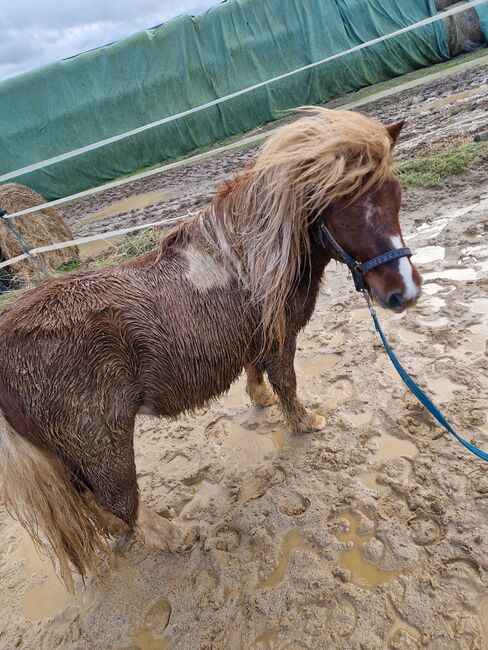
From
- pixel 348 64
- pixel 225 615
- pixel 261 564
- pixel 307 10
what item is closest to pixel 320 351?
pixel 261 564

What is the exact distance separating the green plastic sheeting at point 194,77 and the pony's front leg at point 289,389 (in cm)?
1188

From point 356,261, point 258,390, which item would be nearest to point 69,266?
point 258,390

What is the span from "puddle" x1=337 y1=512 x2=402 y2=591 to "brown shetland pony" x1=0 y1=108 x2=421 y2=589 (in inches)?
32.7

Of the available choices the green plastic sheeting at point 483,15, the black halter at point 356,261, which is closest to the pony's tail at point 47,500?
the black halter at point 356,261

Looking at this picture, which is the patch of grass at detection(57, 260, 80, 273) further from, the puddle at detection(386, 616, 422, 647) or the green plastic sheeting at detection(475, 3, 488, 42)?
the green plastic sheeting at detection(475, 3, 488, 42)

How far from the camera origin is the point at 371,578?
5.83 feet

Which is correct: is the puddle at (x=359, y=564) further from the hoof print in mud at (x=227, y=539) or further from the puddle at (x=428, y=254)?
the puddle at (x=428, y=254)

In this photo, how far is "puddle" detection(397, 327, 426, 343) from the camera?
9.69 feet

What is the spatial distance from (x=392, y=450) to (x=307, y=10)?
13995mm

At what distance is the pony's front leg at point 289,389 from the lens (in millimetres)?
2350

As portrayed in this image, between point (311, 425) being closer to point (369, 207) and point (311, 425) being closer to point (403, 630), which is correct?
point (403, 630)

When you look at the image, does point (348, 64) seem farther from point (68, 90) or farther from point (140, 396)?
point (140, 396)

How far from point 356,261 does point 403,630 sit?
1.49 meters

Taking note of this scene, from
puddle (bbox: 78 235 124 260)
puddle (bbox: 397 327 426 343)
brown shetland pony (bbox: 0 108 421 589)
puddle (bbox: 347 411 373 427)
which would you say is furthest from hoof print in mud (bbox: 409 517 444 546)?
puddle (bbox: 78 235 124 260)
